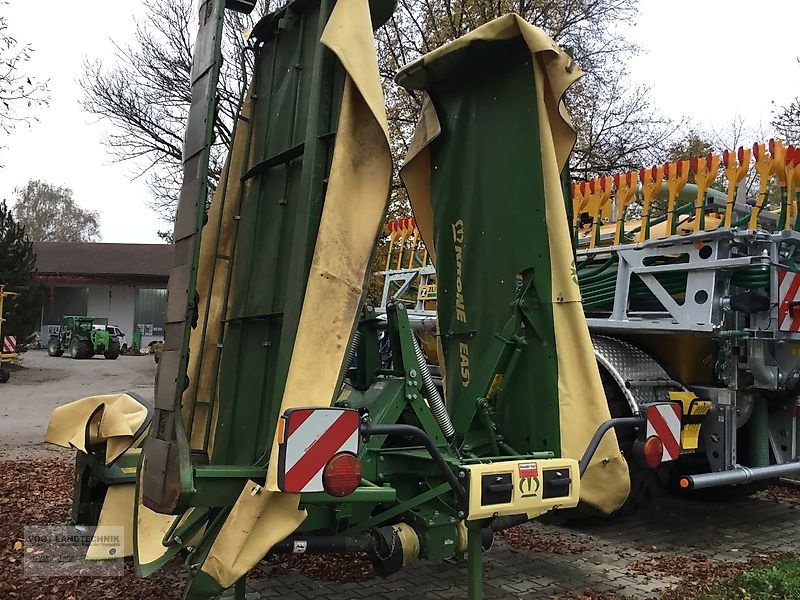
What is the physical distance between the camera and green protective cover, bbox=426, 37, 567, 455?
3.68m

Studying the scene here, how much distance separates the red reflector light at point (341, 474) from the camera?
250cm

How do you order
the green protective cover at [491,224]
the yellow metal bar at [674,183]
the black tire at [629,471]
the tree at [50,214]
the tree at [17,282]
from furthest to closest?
the tree at [50,214], the tree at [17,282], the yellow metal bar at [674,183], the black tire at [629,471], the green protective cover at [491,224]

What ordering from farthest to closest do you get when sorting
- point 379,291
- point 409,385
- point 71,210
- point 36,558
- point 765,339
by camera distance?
point 71,210 < point 379,291 < point 765,339 < point 36,558 < point 409,385

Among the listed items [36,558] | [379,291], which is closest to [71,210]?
[379,291]

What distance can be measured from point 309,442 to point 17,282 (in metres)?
22.8

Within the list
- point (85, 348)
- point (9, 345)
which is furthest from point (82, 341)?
point (9, 345)

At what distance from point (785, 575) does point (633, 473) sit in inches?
49.5

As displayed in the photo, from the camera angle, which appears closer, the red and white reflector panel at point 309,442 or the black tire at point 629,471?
the red and white reflector panel at point 309,442

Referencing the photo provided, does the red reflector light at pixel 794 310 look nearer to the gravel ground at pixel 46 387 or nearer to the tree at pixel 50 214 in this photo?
the gravel ground at pixel 46 387

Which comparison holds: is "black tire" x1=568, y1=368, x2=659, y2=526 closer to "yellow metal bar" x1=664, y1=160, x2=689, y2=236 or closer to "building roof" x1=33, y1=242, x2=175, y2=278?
"yellow metal bar" x1=664, y1=160, x2=689, y2=236

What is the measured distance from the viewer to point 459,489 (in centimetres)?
291

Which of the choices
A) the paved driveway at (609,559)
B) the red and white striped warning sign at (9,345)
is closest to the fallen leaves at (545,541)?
the paved driveway at (609,559)

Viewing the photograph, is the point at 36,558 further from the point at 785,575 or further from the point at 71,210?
the point at 71,210

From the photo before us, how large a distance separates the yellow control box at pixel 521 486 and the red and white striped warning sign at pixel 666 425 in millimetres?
490
